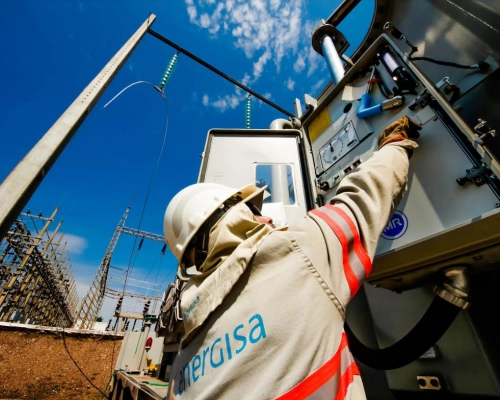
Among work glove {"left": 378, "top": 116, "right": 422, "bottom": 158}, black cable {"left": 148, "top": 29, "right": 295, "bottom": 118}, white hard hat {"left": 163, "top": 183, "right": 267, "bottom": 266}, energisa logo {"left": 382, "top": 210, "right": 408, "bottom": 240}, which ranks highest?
black cable {"left": 148, "top": 29, "right": 295, "bottom": 118}

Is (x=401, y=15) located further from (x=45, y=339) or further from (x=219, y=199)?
(x=45, y=339)

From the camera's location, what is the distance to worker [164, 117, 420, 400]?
0.56 m

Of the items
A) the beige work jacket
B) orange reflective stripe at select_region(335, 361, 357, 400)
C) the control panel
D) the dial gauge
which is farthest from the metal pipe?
orange reflective stripe at select_region(335, 361, 357, 400)

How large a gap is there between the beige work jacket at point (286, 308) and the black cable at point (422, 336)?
1.67 feet

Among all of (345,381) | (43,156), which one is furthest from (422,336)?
(43,156)

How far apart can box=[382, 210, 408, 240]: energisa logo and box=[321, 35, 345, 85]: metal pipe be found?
5.03 feet

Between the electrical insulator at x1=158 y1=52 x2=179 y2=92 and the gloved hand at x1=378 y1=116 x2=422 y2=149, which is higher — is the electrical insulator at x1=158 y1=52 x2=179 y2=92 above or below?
above

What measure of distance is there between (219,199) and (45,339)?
359 inches

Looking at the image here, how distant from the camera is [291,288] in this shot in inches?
24.7

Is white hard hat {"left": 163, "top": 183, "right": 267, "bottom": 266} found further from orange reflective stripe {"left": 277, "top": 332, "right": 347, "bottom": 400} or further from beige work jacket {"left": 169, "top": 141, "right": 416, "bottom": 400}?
orange reflective stripe {"left": 277, "top": 332, "right": 347, "bottom": 400}

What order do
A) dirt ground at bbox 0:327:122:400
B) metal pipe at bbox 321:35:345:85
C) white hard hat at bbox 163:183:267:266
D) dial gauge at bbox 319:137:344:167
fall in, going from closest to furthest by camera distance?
white hard hat at bbox 163:183:267:266, dial gauge at bbox 319:137:344:167, metal pipe at bbox 321:35:345:85, dirt ground at bbox 0:327:122:400

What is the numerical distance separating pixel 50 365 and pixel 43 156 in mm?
8633

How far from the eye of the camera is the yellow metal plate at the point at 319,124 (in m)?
1.82

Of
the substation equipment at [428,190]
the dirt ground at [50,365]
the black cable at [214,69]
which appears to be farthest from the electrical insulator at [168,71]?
the dirt ground at [50,365]
